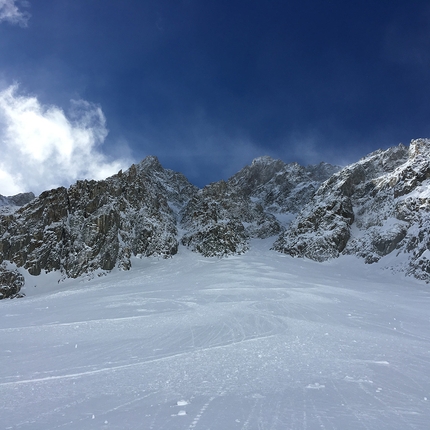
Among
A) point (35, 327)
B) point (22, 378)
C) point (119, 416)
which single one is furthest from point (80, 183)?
point (119, 416)

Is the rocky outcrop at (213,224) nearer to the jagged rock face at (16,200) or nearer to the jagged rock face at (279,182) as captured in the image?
the jagged rock face at (16,200)

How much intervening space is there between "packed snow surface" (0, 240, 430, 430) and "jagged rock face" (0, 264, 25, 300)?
26485mm

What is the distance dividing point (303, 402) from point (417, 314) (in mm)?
17344

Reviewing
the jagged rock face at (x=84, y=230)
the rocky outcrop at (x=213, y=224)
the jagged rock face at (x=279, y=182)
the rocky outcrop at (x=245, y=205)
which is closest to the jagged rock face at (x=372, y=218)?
the rocky outcrop at (x=213, y=224)

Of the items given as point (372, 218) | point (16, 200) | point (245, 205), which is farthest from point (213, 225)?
point (16, 200)

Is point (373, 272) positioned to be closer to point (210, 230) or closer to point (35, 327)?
point (210, 230)

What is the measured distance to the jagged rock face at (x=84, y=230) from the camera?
→ 45.7 metres

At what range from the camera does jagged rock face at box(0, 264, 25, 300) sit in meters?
38.6

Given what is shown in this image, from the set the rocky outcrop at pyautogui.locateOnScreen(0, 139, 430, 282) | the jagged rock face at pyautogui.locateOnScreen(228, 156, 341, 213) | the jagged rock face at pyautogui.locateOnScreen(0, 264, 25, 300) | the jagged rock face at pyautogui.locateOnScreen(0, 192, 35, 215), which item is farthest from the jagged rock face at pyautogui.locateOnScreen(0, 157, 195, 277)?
the jagged rock face at pyautogui.locateOnScreen(228, 156, 341, 213)

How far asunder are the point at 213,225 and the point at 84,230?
3111 cm

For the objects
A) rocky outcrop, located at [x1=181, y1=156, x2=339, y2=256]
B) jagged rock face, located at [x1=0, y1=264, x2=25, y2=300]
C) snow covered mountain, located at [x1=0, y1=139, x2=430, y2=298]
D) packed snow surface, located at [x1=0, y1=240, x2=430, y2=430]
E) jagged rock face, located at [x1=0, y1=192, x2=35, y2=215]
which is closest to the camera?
packed snow surface, located at [x1=0, y1=240, x2=430, y2=430]

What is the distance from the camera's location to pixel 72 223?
5100 centimetres

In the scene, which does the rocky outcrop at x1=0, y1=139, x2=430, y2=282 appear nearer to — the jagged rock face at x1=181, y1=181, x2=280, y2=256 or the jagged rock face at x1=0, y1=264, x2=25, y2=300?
the jagged rock face at x1=181, y1=181, x2=280, y2=256

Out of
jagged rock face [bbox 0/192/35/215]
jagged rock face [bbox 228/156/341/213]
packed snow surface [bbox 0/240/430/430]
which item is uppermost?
jagged rock face [bbox 228/156/341/213]
